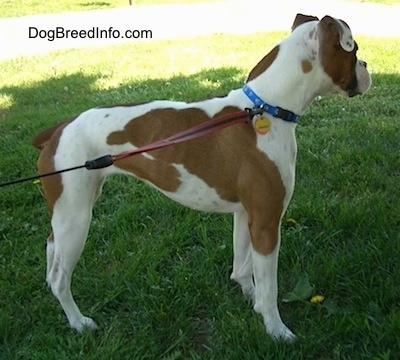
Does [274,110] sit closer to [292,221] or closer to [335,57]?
[335,57]

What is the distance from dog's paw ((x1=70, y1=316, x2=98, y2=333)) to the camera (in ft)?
10.4

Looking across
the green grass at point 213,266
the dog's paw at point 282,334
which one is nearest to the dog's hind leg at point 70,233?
the green grass at point 213,266

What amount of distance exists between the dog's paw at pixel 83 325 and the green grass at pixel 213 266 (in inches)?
1.5

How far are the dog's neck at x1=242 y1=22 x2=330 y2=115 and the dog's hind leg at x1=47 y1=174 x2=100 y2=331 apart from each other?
946 mm

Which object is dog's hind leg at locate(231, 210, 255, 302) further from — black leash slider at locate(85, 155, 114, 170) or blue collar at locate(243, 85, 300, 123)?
black leash slider at locate(85, 155, 114, 170)

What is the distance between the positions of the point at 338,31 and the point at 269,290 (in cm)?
125

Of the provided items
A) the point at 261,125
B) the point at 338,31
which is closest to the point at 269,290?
the point at 261,125

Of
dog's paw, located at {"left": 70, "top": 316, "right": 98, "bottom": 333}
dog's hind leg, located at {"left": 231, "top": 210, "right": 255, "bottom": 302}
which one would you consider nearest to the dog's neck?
dog's hind leg, located at {"left": 231, "top": 210, "right": 255, "bottom": 302}

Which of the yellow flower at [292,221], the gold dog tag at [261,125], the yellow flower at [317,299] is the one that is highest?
the gold dog tag at [261,125]

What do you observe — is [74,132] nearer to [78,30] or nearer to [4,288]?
[4,288]

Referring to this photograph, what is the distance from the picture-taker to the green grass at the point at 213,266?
2973mm

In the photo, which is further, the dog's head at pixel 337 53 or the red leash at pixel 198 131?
the red leash at pixel 198 131

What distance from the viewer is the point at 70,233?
3.01 meters

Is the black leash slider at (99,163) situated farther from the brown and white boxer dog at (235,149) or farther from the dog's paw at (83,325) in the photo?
the dog's paw at (83,325)
